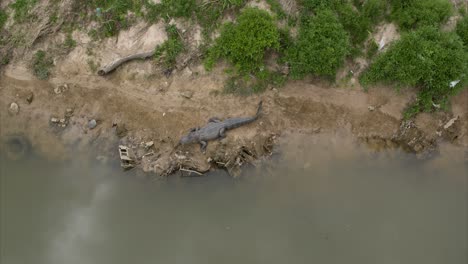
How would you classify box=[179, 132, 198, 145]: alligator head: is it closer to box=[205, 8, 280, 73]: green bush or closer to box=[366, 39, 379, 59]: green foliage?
box=[205, 8, 280, 73]: green bush

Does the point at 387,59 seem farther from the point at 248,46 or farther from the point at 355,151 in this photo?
the point at 248,46

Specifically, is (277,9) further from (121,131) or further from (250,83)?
(121,131)

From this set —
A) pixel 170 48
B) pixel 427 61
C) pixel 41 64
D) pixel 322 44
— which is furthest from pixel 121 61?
pixel 427 61

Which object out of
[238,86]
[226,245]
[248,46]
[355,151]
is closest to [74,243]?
[226,245]

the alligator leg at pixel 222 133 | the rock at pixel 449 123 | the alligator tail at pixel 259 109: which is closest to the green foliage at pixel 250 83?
the alligator tail at pixel 259 109

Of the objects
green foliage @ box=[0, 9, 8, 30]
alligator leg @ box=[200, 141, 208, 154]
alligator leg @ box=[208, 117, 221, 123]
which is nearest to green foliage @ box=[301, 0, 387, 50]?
alligator leg @ box=[208, 117, 221, 123]
